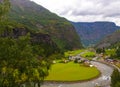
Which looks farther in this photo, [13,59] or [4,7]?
[13,59]

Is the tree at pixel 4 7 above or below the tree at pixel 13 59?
above

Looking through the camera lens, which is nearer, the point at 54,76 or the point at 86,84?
the point at 86,84

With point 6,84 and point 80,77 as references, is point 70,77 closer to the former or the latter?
point 80,77

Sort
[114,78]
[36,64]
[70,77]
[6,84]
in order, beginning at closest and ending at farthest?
[6,84] → [36,64] → [114,78] → [70,77]

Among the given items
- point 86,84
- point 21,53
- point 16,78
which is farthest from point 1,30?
point 86,84

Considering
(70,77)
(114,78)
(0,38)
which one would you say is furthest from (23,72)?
(70,77)

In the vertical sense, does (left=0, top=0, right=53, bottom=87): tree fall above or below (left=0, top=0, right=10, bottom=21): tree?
below

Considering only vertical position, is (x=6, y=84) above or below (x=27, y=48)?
below

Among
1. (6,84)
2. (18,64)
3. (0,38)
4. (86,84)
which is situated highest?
(0,38)

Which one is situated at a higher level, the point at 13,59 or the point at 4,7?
the point at 4,7

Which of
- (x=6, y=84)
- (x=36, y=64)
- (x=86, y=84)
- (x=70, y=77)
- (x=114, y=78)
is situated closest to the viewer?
(x=6, y=84)
